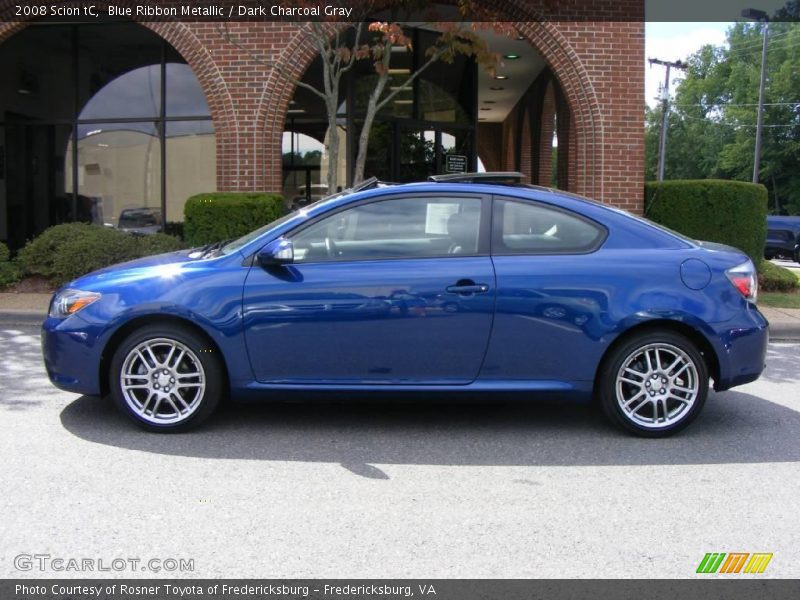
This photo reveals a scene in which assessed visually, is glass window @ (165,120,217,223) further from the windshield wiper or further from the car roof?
the car roof

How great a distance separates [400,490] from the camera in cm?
443

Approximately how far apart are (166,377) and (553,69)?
9425 millimetres

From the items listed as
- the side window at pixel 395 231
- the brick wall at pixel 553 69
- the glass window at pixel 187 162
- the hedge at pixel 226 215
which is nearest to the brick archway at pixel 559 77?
the brick wall at pixel 553 69

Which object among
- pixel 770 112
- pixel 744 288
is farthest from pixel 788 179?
pixel 744 288

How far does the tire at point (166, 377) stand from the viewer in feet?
17.1

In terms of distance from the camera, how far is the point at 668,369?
5277 mm

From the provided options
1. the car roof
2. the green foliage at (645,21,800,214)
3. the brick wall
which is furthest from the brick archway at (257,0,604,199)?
the green foliage at (645,21,800,214)

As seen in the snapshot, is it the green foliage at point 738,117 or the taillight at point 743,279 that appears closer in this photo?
the taillight at point 743,279

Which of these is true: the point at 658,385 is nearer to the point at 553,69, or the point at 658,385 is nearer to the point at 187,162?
the point at 553,69

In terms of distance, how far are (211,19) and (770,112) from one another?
49079mm

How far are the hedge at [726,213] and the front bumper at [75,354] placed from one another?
29.6 ft

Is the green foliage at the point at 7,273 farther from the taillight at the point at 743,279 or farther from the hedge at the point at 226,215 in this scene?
the taillight at the point at 743,279
